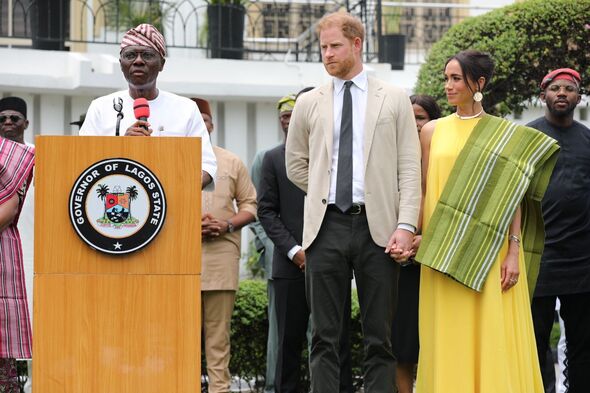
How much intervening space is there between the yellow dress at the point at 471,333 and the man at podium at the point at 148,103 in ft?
4.51

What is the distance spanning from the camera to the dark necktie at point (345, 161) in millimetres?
6547

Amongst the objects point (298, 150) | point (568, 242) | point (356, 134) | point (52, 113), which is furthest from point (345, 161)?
point (52, 113)

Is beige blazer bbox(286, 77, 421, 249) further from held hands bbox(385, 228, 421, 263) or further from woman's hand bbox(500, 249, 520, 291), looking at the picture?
woman's hand bbox(500, 249, 520, 291)

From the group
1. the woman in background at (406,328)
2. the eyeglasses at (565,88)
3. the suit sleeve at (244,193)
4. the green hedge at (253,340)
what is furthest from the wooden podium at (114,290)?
the green hedge at (253,340)

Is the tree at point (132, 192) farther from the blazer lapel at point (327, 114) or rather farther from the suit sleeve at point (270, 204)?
the suit sleeve at point (270, 204)

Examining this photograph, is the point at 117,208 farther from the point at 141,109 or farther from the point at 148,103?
the point at 148,103

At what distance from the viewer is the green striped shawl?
262 inches

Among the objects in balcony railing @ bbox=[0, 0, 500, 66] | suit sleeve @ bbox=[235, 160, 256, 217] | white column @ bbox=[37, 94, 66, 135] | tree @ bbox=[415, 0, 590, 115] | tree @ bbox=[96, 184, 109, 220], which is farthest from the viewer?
balcony railing @ bbox=[0, 0, 500, 66]

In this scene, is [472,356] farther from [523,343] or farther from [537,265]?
[537,265]

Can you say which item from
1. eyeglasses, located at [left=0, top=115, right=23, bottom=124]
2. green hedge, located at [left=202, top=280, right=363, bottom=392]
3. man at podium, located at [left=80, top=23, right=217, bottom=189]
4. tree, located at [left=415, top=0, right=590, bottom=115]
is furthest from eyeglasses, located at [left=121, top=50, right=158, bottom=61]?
tree, located at [left=415, top=0, right=590, bottom=115]

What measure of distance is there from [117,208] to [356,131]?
5.19ft

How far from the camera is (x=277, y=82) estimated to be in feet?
43.5

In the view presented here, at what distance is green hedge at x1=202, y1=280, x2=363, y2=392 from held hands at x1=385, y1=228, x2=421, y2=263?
10.0ft

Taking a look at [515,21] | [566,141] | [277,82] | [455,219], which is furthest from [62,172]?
[277,82]
